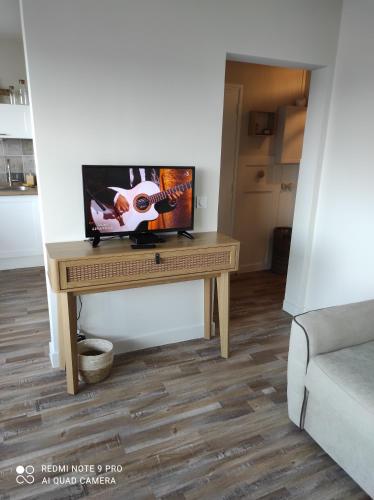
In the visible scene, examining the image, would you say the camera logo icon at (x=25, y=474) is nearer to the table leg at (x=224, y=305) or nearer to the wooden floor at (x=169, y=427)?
the wooden floor at (x=169, y=427)

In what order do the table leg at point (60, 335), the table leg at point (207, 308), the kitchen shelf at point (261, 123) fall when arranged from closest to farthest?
the table leg at point (60, 335) < the table leg at point (207, 308) < the kitchen shelf at point (261, 123)

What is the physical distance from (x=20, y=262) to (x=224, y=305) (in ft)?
9.86

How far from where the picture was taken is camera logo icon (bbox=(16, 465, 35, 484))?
158 centimetres

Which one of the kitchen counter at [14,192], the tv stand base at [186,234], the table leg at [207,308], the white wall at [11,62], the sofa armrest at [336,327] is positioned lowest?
the table leg at [207,308]

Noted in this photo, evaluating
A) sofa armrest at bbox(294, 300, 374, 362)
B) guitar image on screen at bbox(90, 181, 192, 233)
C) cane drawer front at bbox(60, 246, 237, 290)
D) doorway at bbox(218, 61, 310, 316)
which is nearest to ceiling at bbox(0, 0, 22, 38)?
doorway at bbox(218, 61, 310, 316)

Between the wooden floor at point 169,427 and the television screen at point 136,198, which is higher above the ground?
the television screen at point 136,198

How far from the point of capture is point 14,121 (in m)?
4.11

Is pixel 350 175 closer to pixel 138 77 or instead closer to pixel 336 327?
pixel 336 327

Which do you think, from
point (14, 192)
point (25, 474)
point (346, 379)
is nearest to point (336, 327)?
point (346, 379)

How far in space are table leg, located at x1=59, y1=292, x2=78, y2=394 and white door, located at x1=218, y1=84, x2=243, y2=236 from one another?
237 centimetres

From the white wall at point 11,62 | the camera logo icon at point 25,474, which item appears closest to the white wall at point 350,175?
the camera logo icon at point 25,474

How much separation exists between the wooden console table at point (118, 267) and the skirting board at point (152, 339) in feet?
1.06

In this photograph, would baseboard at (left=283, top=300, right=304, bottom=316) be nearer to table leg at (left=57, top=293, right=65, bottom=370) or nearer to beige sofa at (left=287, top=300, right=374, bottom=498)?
beige sofa at (left=287, top=300, right=374, bottom=498)

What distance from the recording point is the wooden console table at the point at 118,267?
1.94 metres
